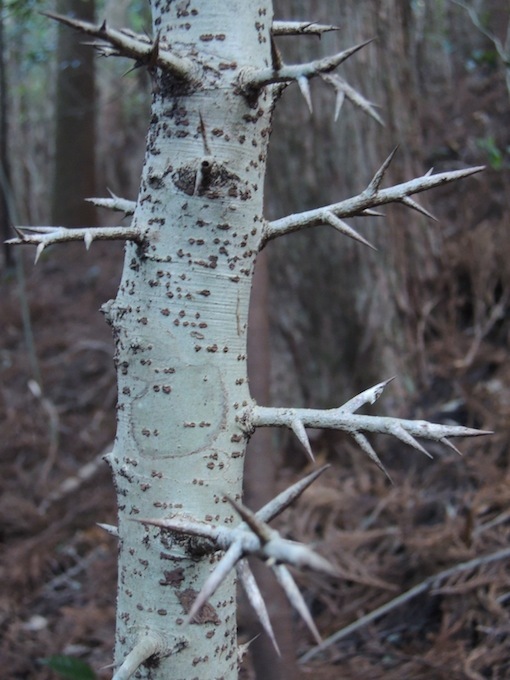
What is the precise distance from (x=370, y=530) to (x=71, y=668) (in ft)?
4.91

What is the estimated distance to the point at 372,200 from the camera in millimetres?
1075

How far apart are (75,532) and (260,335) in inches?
107

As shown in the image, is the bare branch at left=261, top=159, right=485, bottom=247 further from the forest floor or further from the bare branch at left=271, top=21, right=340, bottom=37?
the forest floor

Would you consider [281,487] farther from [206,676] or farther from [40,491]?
[206,676]

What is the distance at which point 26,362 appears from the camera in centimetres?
654

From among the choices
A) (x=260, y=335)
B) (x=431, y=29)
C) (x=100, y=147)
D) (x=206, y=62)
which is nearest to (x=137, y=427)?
(x=206, y=62)

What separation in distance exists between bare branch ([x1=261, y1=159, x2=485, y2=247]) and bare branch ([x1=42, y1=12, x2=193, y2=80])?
0.30 m

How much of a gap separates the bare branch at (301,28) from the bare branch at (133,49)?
211 millimetres

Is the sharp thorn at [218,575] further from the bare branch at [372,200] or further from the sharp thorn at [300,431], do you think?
the bare branch at [372,200]

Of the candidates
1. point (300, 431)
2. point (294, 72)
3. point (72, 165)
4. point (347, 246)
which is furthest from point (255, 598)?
point (72, 165)

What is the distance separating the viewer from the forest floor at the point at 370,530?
8.39 ft

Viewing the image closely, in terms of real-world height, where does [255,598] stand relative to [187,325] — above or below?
below

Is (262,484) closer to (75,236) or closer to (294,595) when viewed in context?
(75,236)

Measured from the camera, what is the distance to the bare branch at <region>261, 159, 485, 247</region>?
102 cm
